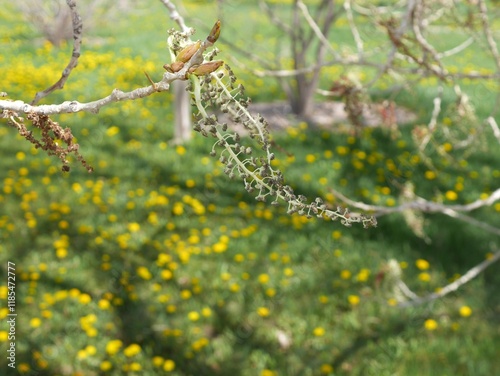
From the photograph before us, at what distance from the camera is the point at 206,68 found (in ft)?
2.63

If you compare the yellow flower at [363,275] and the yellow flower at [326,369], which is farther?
the yellow flower at [363,275]

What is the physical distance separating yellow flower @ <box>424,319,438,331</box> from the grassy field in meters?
0.03

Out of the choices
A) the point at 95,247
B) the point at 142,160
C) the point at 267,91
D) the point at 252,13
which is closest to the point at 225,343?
the point at 95,247

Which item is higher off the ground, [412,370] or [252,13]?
[412,370]

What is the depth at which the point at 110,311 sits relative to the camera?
3473 millimetres

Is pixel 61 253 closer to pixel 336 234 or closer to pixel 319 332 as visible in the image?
pixel 319 332

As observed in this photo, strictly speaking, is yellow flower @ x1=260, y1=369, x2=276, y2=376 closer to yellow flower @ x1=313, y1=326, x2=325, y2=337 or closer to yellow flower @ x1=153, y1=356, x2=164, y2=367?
yellow flower @ x1=313, y1=326, x2=325, y2=337

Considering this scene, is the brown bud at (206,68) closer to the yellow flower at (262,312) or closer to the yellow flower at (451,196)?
the yellow flower at (262,312)

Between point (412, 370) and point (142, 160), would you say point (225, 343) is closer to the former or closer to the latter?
point (412, 370)

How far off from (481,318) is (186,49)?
320cm

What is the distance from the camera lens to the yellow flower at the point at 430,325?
10.9 feet

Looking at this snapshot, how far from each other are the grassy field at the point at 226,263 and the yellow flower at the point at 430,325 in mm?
32

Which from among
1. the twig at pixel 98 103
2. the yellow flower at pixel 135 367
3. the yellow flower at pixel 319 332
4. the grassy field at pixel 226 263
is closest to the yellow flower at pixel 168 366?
the grassy field at pixel 226 263

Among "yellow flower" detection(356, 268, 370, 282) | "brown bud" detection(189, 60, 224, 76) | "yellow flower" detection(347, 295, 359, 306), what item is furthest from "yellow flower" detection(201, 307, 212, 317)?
"brown bud" detection(189, 60, 224, 76)
